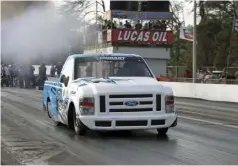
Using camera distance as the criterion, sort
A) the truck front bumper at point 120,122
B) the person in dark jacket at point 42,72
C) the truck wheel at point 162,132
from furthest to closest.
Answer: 1. the person in dark jacket at point 42,72
2. the truck wheel at point 162,132
3. the truck front bumper at point 120,122

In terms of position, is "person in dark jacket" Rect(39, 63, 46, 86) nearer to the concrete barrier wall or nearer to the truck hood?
the concrete barrier wall

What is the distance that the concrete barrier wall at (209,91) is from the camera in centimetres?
2475

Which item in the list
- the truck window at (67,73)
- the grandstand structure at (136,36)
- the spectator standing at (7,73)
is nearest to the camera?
the truck window at (67,73)

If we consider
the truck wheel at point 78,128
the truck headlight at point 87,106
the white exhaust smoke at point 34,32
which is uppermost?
the white exhaust smoke at point 34,32

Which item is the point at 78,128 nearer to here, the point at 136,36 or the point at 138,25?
the point at 136,36

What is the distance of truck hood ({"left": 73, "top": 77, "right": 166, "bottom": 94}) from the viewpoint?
32.5ft

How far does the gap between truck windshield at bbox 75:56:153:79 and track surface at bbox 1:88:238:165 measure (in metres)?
1.28

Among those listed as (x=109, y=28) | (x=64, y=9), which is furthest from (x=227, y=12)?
(x=64, y=9)

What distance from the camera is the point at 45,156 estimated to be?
8148 millimetres

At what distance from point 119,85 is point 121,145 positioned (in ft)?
4.28

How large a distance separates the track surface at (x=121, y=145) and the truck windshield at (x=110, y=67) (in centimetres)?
128

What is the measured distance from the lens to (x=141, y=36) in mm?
42312

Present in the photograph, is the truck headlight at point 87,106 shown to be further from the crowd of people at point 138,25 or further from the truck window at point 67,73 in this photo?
the crowd of people at point 138,25

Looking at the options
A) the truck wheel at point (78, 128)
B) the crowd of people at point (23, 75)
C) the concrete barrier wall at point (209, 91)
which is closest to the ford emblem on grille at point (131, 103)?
the truck wheel at point (78, 128)
